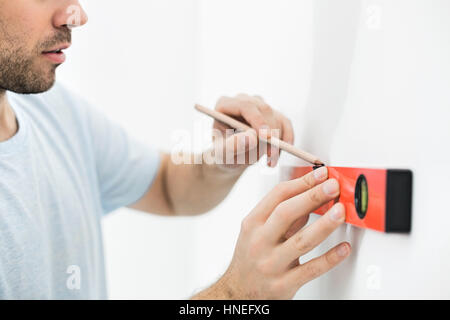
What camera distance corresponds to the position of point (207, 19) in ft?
3.31

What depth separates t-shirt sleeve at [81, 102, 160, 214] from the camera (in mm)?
759

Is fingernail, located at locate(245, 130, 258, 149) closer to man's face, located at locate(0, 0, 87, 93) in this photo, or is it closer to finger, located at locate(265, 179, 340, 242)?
finger, located at locate(265, 179, 340, 242)

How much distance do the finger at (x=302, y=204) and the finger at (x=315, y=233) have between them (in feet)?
0.04

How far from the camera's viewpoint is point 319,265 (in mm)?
375

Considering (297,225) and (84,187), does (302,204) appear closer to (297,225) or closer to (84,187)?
(297,225)

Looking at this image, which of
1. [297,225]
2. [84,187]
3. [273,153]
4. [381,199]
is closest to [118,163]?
[84,187]

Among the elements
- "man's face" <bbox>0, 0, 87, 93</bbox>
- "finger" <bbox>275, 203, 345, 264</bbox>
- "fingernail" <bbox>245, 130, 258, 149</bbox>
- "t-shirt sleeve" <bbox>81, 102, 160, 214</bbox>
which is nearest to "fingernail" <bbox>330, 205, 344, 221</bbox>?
"finger" <bbox>275, 203, 345, 264</bbox>

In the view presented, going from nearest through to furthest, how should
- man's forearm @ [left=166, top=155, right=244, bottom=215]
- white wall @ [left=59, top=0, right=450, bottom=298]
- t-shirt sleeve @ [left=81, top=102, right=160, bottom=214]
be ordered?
white wall @ [left=59, top=0, right=450, bottom=298] → man's forearm @ [left=166, top=155, right=244, bottom=215] → t-shirt sleeve @ [left=81, top=102, right=160, bottom=214]

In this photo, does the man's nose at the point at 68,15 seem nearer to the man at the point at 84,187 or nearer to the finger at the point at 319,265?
the man at the point at 84,187

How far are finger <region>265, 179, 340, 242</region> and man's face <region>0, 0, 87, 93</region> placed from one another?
13.5 inches

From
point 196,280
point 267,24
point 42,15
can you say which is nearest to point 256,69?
point 267,24

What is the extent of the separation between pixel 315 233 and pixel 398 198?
0.08 meters

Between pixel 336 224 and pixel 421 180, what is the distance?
8 cm
